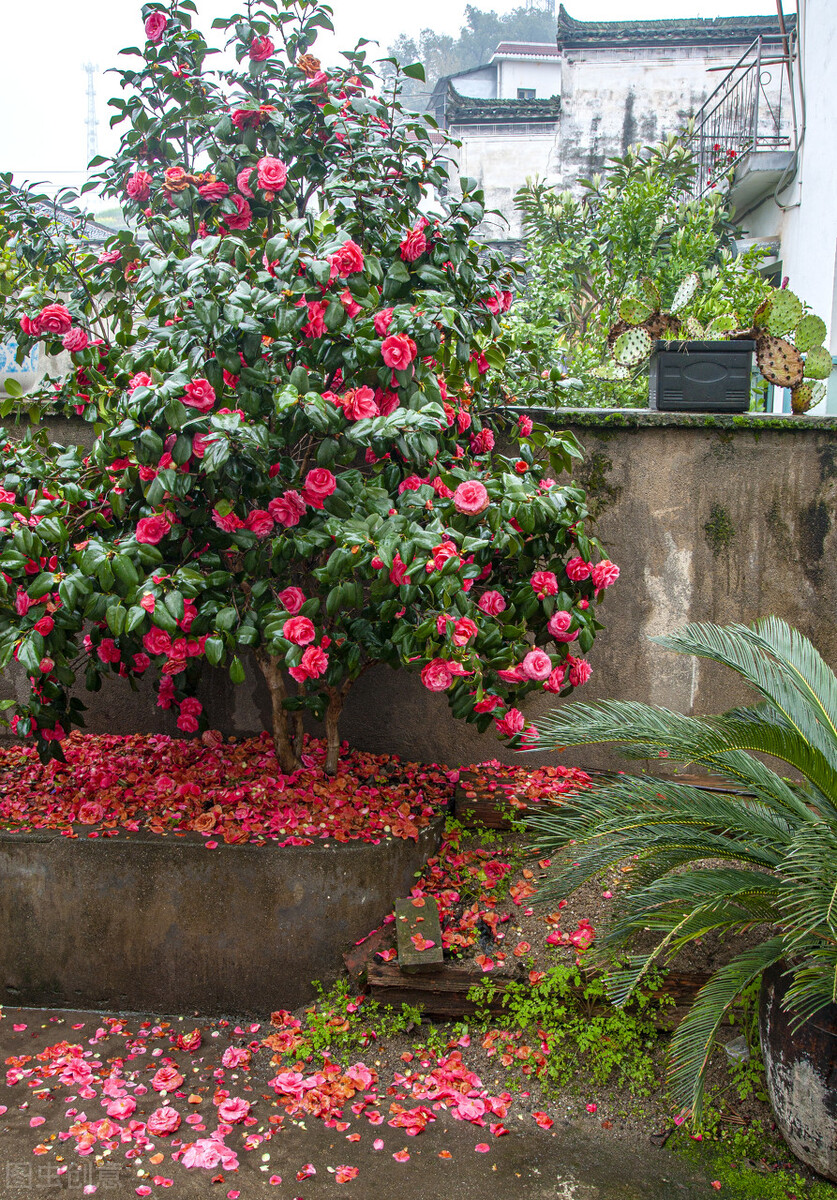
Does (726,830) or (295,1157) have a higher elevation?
(726,830)

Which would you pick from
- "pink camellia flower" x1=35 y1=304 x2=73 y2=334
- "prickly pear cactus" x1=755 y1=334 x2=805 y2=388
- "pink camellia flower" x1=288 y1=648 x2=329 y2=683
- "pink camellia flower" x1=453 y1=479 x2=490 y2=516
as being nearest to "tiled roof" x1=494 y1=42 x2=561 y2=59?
"prickly pear cactus" x1=755 y1=334 x2=805 y2=388

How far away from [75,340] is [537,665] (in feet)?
7.55

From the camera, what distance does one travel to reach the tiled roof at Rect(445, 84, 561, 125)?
14.6m

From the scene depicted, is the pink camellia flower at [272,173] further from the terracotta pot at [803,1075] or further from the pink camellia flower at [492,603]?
the terracotta pot at [803,1075]

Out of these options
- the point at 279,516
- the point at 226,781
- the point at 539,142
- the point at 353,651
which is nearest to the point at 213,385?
the point at 279,516

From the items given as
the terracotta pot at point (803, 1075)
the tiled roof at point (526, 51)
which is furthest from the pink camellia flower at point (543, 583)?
the tiled roof at point (526, 51)

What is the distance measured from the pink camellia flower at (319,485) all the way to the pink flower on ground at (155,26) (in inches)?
78.1

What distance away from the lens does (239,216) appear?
11.8 ft

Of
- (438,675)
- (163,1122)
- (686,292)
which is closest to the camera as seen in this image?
(163,1122)

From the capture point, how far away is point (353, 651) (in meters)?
3.32

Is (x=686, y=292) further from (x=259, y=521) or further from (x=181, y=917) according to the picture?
(x=181, y=917)

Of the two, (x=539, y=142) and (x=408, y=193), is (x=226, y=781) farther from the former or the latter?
(x=539, y=142)

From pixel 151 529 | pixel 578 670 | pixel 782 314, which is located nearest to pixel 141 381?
pixel 151 529

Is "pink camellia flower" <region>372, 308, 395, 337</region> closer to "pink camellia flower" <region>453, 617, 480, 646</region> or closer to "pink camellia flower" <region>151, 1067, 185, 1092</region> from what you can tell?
"pink camellia flower" <region>453, 617, 480, 646</region>
